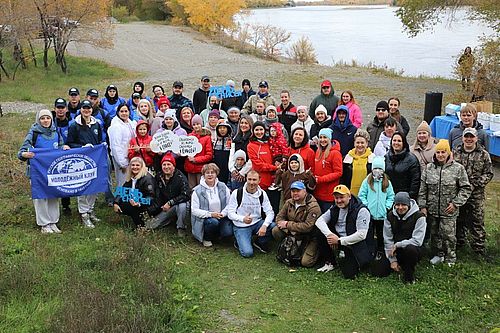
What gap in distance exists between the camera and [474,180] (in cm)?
691

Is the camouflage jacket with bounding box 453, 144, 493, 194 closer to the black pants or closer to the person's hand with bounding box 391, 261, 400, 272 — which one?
the black pants

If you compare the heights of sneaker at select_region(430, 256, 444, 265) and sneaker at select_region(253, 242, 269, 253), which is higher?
sneaker at select_region(430, 256, 444, 265)

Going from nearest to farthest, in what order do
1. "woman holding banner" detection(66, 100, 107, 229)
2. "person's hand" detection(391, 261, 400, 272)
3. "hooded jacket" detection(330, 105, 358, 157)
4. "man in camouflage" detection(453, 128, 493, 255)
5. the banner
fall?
"person's hand" detection(391, 261, 400, 272), "man in camouflage" detection(453, 128, 493, 255), the banner, "woman holding banner" detection(66, 100, 107, 229), "hooded jacket" detection(330, 105, 358, 157)

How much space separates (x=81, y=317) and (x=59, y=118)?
12.8ft

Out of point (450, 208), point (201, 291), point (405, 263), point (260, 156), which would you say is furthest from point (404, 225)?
point (201, 291)

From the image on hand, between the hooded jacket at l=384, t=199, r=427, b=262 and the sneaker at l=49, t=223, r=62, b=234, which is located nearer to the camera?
the hooded jacket at l=384, t=199, r=427, b=262

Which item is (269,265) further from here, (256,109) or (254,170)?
(256,109)

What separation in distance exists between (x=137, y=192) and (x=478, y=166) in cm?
445

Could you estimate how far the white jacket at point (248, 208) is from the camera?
7.54 m

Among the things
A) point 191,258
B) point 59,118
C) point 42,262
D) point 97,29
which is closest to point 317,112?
point 191,258

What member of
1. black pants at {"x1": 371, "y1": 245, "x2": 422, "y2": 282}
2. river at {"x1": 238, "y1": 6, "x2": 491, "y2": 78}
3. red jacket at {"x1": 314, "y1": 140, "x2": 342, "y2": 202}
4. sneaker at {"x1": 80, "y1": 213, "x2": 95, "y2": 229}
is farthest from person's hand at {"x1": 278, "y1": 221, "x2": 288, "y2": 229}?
river at {"x1": 238, "y1": 6, "x2": 491, "y2": 78}

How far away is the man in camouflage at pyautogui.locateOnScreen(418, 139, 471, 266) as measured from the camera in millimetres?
6664

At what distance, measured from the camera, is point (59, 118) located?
8258 millimetres

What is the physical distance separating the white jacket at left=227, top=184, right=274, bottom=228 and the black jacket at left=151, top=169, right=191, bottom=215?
0.76 meters
